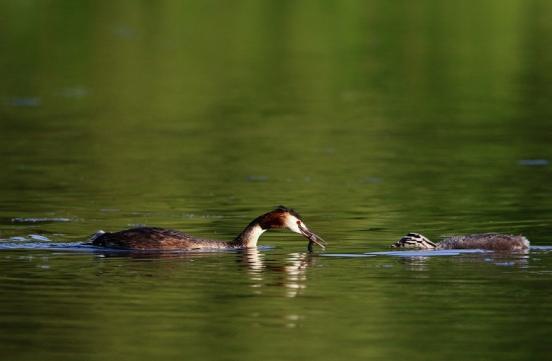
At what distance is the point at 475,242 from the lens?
15.4 metres

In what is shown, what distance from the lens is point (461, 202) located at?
63.4ft

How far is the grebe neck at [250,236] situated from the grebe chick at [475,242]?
1288mm

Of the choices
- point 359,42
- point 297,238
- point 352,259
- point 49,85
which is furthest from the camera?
point 359,42

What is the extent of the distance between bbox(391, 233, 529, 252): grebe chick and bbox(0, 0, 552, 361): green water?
0.22 meters

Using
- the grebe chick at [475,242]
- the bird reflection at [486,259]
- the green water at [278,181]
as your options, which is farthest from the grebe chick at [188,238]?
the bird reflection at [486,259]

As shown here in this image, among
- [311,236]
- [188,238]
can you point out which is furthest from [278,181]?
A: [188,238]

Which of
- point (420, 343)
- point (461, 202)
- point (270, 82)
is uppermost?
point (270, 82)

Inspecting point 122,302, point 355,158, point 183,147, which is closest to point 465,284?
point 122,302

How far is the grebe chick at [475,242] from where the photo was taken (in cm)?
1521

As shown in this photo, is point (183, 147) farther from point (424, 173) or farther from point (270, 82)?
point (270, 82)

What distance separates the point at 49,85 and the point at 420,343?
25.5 meters

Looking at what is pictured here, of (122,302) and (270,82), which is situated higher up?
(270,82)

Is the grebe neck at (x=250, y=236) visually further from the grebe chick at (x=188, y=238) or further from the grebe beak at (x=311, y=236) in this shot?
the grebe beak at (x=311, y=236)

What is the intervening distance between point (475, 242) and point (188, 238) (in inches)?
103
